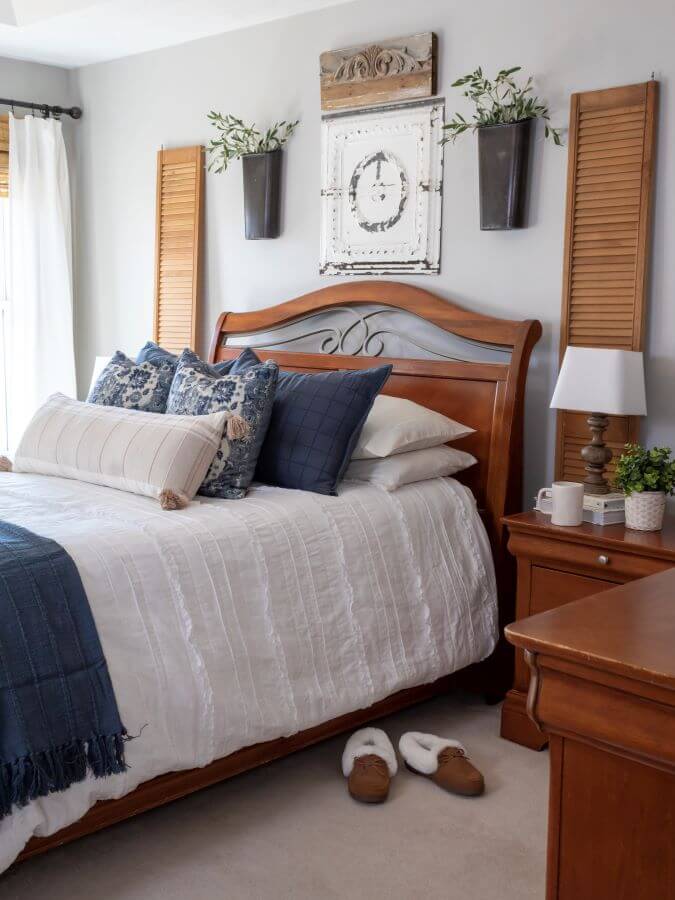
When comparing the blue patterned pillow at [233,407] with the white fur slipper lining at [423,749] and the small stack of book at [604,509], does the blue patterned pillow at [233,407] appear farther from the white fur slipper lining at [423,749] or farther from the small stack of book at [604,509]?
the small stack of book at [604,509]

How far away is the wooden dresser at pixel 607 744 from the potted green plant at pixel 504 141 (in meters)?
2.02

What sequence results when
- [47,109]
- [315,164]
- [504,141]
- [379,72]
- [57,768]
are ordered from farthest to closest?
[47,109] → [315,164] → [379,72] → [504,141] → [57,768]

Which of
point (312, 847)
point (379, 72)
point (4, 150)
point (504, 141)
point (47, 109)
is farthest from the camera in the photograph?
point (47, 109)

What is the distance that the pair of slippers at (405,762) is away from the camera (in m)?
2.55

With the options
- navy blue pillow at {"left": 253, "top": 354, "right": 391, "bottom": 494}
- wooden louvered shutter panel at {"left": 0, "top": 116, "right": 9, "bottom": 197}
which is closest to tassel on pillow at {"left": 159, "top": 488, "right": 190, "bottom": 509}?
navy blue pillow at {"left": 253, "top": 354, "right": 391, "bottom": 494}

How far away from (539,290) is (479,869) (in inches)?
71.7

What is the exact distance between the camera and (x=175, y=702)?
227cm

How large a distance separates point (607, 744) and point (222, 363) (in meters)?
2.35

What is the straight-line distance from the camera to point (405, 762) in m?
2.74

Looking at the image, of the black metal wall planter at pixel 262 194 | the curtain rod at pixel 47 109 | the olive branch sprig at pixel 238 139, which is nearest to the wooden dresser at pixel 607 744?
the black metal wall planter at pixel 262 194

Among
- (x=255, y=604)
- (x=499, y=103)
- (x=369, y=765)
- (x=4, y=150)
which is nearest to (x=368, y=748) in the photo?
(x=369, y=765)

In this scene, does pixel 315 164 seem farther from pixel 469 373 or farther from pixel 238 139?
pixel 469 373

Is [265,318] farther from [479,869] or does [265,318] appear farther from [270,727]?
[479,869]

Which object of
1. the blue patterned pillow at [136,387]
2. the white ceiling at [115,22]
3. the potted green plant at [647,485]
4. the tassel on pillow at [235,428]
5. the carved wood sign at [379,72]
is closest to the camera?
the potted green plant at [647,485]
